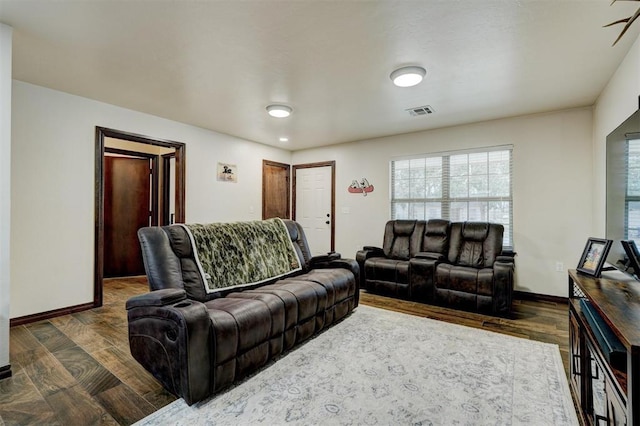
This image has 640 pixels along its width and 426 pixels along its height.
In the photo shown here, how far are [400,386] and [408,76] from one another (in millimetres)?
2514

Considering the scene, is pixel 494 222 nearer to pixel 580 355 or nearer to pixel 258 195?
pixel 580 355

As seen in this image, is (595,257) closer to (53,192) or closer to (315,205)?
(315,205)

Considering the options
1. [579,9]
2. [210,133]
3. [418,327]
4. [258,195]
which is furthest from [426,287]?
[210,133]

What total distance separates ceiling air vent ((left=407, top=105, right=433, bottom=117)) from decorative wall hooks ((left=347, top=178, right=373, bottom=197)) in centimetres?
165

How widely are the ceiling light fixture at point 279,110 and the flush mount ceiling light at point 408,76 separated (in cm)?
141

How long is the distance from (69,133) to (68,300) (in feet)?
6.15

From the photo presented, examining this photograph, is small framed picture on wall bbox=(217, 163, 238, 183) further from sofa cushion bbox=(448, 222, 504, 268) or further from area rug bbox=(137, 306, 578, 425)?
sofa cushion bbox=(448, 222, 504, 268)

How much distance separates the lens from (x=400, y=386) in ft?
6.61

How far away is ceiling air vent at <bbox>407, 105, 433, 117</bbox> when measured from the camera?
378 cm

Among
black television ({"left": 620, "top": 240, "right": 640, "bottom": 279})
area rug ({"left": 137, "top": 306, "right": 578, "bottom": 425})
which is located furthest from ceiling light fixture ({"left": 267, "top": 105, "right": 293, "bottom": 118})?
black television ({"left": 620, "top": 240, "right": 640, "bottom": 279})

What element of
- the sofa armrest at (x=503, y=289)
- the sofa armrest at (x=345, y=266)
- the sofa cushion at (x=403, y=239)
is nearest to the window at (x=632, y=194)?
the sofa armrest at (x=503, y=289)

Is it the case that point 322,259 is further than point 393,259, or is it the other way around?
point 393,259

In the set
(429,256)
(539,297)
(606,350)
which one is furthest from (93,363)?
(539,297)

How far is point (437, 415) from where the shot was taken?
174cm
